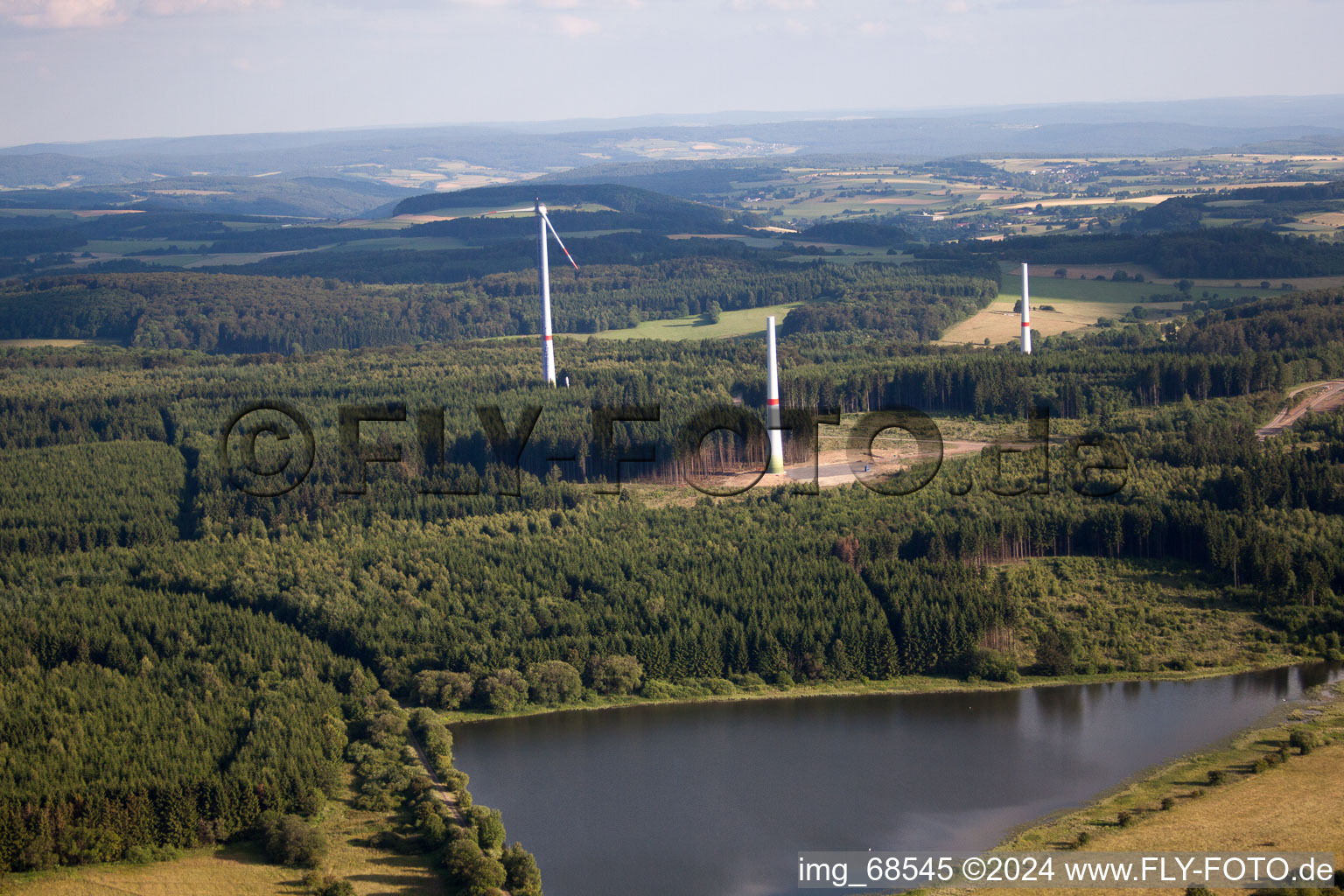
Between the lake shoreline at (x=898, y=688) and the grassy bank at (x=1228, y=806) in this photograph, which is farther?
the lake shoreline at (x=898, y=688)

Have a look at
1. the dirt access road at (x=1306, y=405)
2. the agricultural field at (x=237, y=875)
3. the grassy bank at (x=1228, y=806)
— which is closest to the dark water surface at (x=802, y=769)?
the grassy bank at (x=1228, y=806)

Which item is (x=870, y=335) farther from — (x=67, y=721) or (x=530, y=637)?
(x=67, y=721)

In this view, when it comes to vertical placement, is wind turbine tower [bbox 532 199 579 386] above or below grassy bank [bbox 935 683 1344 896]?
above

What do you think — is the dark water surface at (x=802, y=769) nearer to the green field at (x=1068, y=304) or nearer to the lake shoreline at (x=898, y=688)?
the lake shoreline at (x=898, y=688)

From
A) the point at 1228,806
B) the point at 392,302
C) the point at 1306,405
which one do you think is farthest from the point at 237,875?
the point at 392,302

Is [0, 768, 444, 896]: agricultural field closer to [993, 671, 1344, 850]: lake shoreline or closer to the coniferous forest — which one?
the coniferous forest

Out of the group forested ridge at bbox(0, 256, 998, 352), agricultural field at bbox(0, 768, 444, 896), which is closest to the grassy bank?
agricultural field at bbox(0, 768, 444, 896)

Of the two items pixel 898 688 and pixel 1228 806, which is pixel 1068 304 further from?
pixel 1228 806
